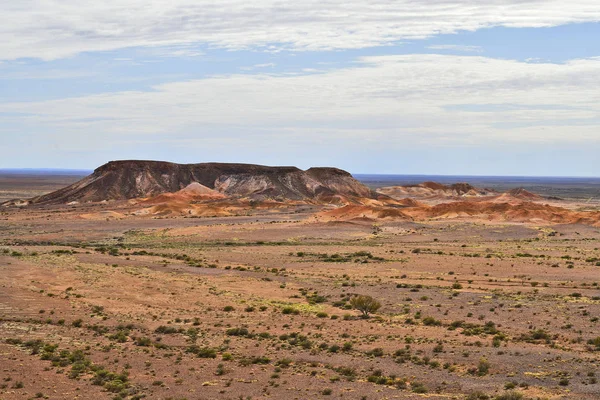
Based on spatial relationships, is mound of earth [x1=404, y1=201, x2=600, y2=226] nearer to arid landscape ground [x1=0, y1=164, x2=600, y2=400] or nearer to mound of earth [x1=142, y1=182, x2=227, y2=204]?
arid landscape ground [x1=0, y1=164, x2=600, y2=400]

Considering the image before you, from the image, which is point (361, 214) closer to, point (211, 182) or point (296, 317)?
point (211, 182)

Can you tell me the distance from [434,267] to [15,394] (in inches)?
1463

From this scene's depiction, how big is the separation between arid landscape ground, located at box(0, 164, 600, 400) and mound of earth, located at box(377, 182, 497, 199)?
96529 millimetres

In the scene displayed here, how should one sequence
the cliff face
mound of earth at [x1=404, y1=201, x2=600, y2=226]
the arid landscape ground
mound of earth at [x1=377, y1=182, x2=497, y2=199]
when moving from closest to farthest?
the arid landscape ground, mound of earth at [x1=404, y1=201, x2=600, y2=226], the cliff face, mound of earth at [x1=377, y1=182, x2=497, y2=199]

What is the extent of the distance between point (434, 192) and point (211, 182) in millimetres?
58891

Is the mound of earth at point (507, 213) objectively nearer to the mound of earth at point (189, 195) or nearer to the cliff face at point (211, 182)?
the cliff face at point (211, 182)

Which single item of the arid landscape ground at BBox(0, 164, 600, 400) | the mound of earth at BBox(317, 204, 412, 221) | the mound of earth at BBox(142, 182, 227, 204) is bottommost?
the arid landscape ground at BBox(0, 164, 600, 400)

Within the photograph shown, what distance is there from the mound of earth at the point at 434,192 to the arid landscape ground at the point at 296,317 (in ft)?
317

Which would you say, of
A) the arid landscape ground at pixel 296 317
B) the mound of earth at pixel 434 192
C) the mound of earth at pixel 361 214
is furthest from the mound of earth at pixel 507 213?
the mound of earth at pixel 434 192

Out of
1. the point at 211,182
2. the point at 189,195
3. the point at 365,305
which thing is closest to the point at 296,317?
the point at 365,305

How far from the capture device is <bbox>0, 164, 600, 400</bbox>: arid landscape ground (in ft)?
76.0

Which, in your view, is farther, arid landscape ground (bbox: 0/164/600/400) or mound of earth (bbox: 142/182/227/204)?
mound of earth (bbox: 142/182/227/204)

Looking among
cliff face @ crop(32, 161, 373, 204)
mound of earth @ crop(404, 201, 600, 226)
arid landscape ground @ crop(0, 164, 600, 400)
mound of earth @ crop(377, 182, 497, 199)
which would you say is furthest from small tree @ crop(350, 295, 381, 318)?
mound of earth @ crop(377, 182, 497, 199)

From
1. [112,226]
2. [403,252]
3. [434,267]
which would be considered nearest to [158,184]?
[112,226]
